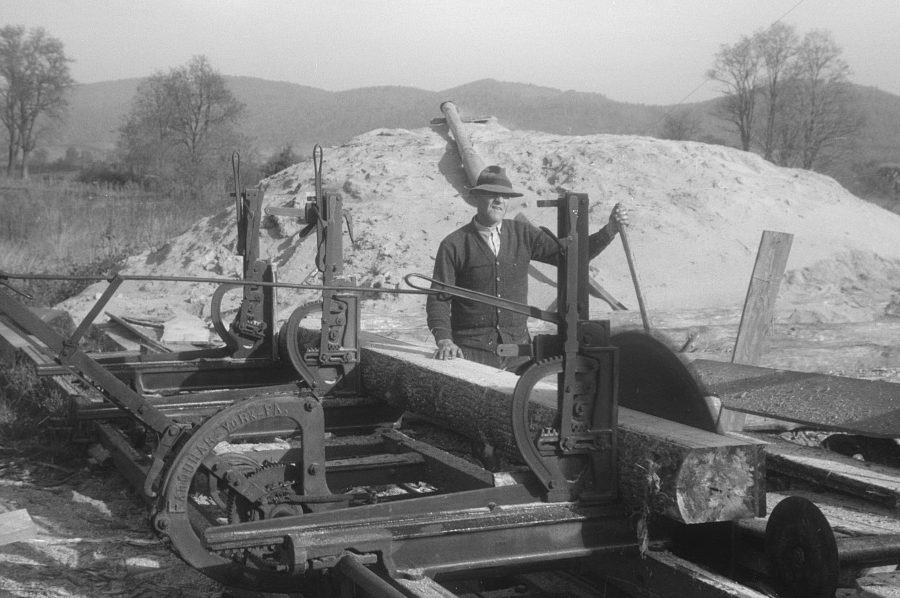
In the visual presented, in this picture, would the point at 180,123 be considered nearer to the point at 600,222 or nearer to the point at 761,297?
the point at 600,222

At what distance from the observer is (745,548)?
3.41 m

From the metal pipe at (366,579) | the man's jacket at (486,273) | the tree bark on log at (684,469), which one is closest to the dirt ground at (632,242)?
the man's jacket at (486,273)

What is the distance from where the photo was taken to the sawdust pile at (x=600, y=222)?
40.1 ft

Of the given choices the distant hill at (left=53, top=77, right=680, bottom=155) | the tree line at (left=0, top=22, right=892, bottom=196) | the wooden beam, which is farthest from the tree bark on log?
the distant hill at (left=53, top=77, right=680, bottom=155)

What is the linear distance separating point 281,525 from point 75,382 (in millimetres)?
4353

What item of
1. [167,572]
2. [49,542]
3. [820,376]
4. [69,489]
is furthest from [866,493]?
[69,489]

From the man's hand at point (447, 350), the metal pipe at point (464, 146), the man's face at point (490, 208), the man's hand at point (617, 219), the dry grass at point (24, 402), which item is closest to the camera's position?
the man's hand at point (617, 219)

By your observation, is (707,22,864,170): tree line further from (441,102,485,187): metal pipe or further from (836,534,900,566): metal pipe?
(836,534,900,566): metal pipe

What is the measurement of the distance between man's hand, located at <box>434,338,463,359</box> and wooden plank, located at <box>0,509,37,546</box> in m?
2.18

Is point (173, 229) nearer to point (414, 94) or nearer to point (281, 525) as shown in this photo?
point (281, 525)

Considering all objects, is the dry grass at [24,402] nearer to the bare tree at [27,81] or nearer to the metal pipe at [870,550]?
the metal pipe at [870,550]

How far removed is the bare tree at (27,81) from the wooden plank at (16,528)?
51.1 m

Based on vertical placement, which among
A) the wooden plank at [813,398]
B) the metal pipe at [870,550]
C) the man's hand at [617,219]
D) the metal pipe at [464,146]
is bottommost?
the metal pipe at [870,550]

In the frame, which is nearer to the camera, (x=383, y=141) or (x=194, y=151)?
(x=383, y=141)
